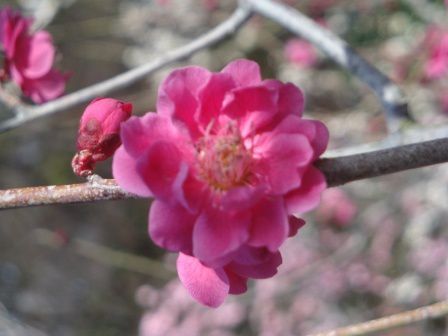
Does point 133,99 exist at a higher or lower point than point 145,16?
lower

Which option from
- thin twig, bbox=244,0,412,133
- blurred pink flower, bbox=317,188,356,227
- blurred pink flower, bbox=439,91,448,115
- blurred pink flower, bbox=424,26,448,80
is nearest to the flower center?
thin twig, bbox=244,0,412,133

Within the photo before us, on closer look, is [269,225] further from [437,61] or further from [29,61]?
[437,61]

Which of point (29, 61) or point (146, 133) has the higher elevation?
point (146, 133)

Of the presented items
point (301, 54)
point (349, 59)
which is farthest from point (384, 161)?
point (301, 54)

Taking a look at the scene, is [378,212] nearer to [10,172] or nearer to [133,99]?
[133,99]

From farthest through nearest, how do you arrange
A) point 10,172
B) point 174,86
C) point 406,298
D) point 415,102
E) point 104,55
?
1. point 104,55
2. point 10,172
3. point 415,102
4. point 406,298
5. point 174,86

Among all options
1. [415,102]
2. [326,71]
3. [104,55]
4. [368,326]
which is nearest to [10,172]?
[104,55]
